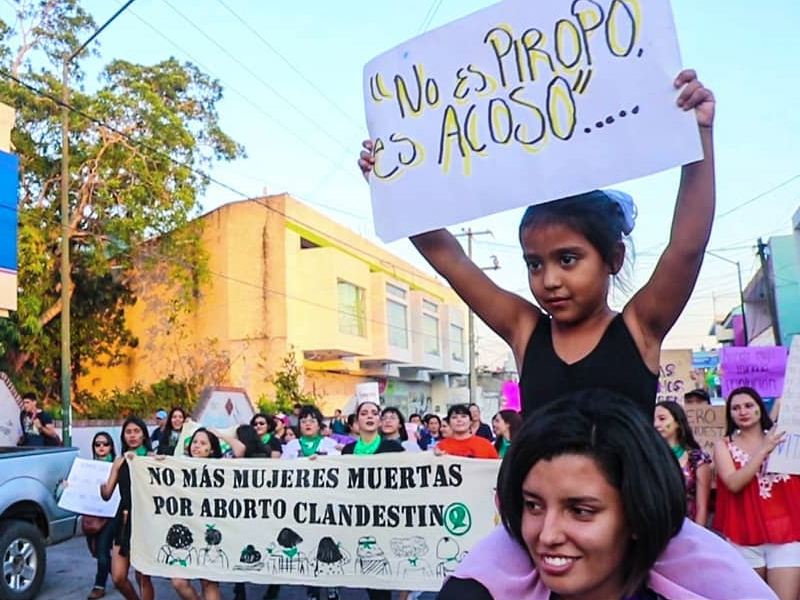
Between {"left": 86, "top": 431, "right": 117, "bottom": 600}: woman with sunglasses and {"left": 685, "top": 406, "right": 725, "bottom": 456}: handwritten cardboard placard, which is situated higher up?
{"left": 685, "top": 406, "right": 725, "bottom": 456}: handwritten cardboard placard

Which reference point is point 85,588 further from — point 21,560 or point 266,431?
point 266,431

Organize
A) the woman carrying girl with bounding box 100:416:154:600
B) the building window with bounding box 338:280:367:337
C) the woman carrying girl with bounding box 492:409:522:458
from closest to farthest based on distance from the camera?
the woman carrying girl with bounding box 100:416:154:600, the woman carrying girl with bounding box 492:409:522:458, the building window with bounding box 338:280:367:337

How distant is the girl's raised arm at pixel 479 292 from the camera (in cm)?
191

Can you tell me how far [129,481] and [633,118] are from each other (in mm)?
6204

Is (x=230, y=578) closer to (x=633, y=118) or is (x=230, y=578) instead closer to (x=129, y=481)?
(x=129, y=481)

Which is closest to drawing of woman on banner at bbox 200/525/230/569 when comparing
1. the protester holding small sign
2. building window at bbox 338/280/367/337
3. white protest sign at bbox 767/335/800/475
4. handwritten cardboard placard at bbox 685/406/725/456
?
the protester holding small sign

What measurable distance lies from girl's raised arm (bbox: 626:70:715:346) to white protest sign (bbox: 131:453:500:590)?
4447mm

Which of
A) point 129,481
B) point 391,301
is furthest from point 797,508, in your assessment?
Result: point 391,301

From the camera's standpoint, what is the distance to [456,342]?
164 feet

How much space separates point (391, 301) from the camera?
3788cm

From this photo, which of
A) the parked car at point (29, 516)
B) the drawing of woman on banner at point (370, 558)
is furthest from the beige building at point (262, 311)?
the drawing of woman on banner at point (370, 558)

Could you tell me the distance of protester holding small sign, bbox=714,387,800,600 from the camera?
4922 millimetres

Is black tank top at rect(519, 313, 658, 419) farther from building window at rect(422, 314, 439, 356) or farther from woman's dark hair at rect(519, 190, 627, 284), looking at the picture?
building window at rect(422, 314, 439, 356)

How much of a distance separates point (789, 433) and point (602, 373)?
3.92 meters
